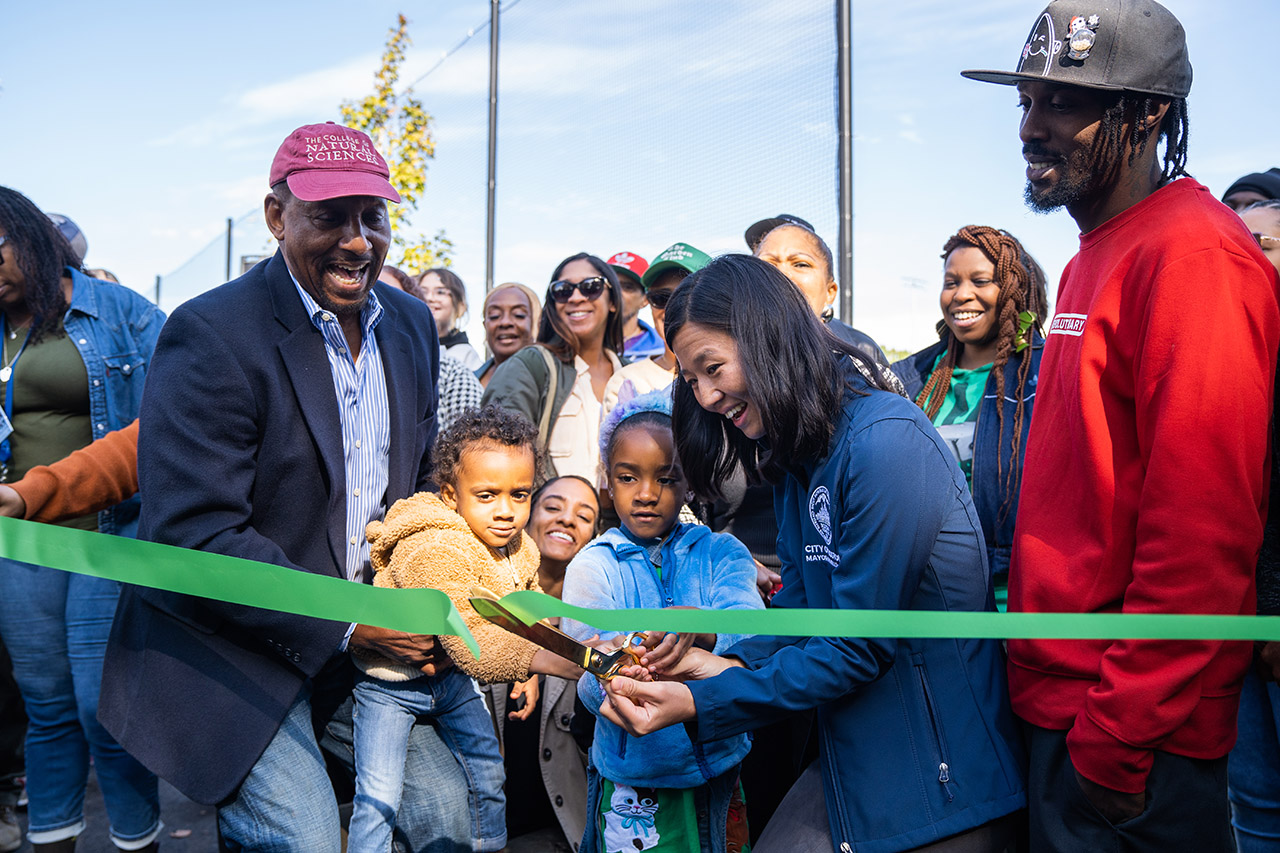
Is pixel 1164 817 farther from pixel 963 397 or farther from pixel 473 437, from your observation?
pixel 963 397

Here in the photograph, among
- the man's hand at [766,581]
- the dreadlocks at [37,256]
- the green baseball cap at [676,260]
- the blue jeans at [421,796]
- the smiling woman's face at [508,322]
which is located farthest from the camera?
the smiling woman's face at [508,322]

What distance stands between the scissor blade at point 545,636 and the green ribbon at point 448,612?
3 centimetres

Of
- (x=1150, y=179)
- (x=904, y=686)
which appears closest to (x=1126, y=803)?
(x=904, y=686)

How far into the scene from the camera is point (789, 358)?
6.82 ft

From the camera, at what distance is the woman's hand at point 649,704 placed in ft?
6.63

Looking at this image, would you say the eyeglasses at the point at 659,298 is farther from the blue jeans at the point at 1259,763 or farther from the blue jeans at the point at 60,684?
the blue jeans at the point at 1259,763

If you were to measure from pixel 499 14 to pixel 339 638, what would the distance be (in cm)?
880

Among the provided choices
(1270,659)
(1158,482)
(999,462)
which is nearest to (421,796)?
(1158,482)

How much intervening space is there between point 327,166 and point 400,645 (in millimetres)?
1272

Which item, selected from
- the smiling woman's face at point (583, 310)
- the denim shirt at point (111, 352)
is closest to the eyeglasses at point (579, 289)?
the smiling woman's face at point (583, 310)

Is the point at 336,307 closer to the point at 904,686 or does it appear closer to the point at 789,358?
the point at 789,358

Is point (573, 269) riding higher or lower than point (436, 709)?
higher

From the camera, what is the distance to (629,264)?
6.15m

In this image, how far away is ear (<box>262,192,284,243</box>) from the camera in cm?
246
